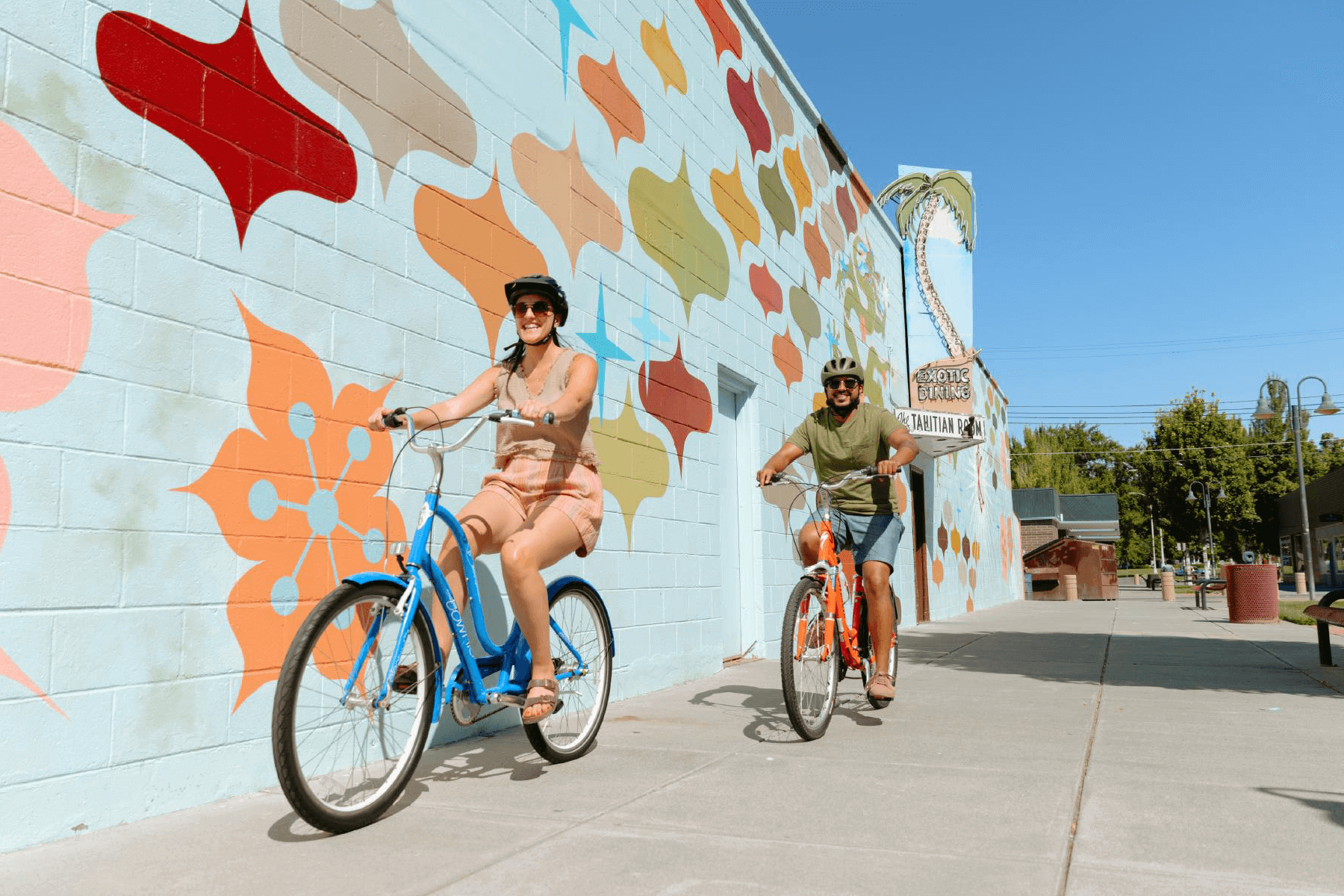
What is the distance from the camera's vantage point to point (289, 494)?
13.0 ft

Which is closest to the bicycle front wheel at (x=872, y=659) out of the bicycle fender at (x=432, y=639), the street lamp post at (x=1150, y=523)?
the bicycle fender at (x=432, y=639)

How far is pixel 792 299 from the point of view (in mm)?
10945

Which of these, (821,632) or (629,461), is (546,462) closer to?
(821,632)

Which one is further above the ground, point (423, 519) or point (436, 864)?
point (423, 519)

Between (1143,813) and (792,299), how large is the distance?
8.10 meters

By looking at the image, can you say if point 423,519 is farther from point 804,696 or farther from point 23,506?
point 804,696

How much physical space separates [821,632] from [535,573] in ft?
5.87

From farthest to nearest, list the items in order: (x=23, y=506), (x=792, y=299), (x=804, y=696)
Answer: (x=792, y=299), (x=804, y=696), (x=23, y=506)

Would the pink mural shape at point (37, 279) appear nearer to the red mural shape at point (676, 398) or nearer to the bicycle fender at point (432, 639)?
the bicycle fender at point (432, 639)

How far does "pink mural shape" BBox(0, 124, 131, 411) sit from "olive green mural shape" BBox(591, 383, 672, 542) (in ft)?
11.1

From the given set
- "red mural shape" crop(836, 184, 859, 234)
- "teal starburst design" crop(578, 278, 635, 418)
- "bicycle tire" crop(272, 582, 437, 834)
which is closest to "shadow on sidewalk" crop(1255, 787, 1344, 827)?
"bicycle tire" crop(272, 582, 437, 834)

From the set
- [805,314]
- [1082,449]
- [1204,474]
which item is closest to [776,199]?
[805,314]

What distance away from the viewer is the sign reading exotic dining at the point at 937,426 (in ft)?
53.5

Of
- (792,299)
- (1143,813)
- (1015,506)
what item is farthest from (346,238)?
(1015,506)
